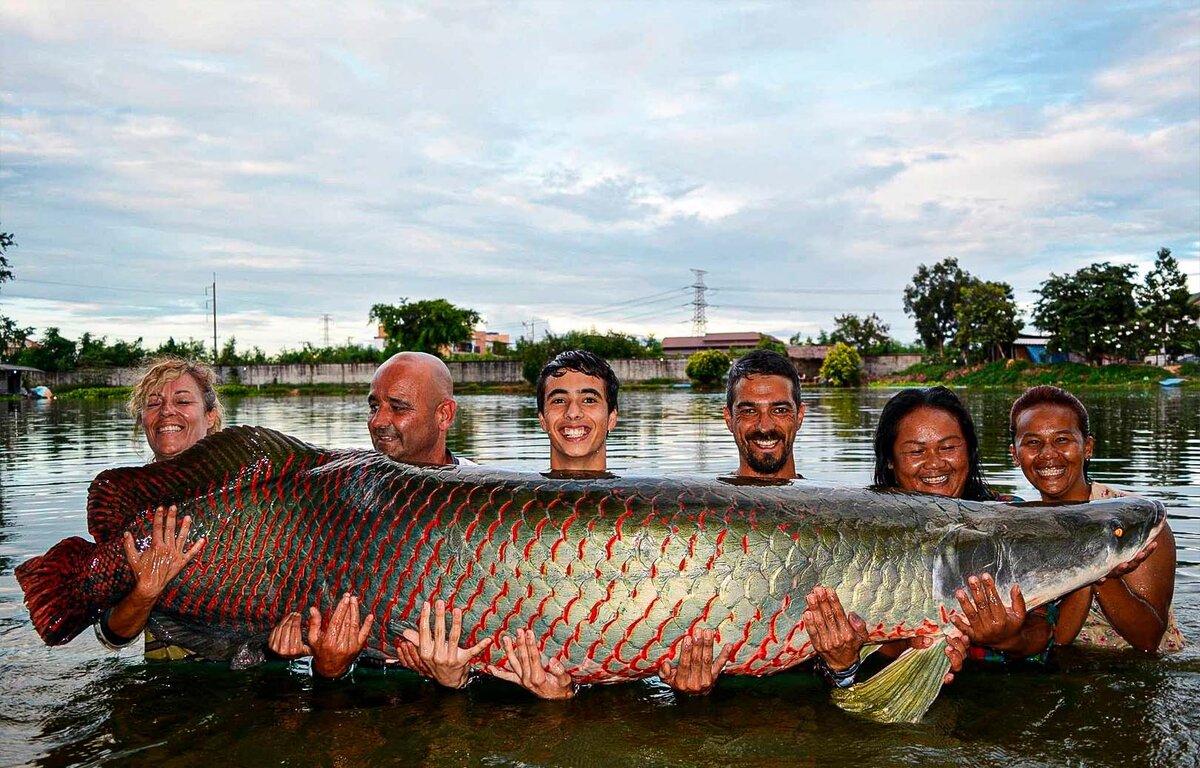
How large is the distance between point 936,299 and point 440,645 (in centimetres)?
7626

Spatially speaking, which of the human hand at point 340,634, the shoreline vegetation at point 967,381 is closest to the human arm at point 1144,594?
the human hand at point 340,634

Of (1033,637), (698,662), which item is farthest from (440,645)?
(1033,637)

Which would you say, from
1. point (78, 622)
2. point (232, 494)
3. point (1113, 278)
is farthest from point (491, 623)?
point (1113, 278)

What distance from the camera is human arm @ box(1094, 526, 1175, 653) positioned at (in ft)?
13.5

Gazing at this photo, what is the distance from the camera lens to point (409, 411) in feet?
16.5

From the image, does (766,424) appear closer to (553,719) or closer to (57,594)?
(553,719)

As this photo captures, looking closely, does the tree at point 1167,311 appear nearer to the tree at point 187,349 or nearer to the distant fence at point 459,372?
the distant fence at point 459,372

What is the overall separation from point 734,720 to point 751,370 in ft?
6.40

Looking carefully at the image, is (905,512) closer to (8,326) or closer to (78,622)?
(78,622)

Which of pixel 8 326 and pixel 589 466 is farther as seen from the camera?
pixel 8 326

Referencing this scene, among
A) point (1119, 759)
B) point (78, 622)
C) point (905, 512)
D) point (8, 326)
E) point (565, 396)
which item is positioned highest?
point (8, 326)

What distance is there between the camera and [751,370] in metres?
5.06

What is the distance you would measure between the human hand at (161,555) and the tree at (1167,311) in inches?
2219

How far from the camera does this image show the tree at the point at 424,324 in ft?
232
